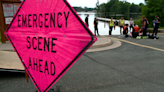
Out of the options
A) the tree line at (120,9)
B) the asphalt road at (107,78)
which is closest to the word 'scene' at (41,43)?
the asphalt road at (107,78)

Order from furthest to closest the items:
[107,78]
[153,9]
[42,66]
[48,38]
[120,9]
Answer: [120,9]
[153,9]
[107,78]
[42,66]
[48,38]

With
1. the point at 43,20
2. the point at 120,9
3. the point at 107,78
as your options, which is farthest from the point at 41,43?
the point at 120,9

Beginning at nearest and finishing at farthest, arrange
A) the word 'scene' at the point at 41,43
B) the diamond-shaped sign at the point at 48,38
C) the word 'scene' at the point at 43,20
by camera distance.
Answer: the diamond-shaped sign at the point at 48,38 → the word 'scene' at the point at 43,20 → the word 'scene' at the point at 41,43

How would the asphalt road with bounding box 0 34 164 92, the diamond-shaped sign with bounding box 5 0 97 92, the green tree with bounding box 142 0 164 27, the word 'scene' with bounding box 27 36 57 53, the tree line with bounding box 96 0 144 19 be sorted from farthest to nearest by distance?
the tree line with bounding box 96 0 144 19 → the green tree with bounding box 142 0 164 27 → the asphalt road with bounding box 0 34 164 92 → the word 'scene' with bounding box 27 36 57 53 → the diamond-shaped sign with bounding box 5 0 97 92

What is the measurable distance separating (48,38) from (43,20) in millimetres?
267

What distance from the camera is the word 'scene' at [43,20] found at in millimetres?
2134

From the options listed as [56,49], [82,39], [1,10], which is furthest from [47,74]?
[1,10]

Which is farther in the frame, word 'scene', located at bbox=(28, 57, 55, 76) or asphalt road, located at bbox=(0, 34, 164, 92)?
asphalt road, located at bbox=(0, 34, 164, 92)

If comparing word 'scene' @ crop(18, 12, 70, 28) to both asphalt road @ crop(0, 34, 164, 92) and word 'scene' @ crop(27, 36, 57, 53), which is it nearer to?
word 'scene' @ crop(27, 36, 57, 53)

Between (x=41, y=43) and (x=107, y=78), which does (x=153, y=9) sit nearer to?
(x=107, y=78)

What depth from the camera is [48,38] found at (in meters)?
2.27

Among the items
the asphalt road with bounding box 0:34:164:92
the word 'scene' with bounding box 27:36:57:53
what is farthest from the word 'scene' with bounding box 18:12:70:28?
the asphalt road with bounding box 0:34:164:92

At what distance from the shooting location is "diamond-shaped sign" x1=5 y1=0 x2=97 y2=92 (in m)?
2.02

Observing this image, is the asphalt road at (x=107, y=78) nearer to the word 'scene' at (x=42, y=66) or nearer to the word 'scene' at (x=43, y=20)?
the word 'scene' at (x=42, y=66)
